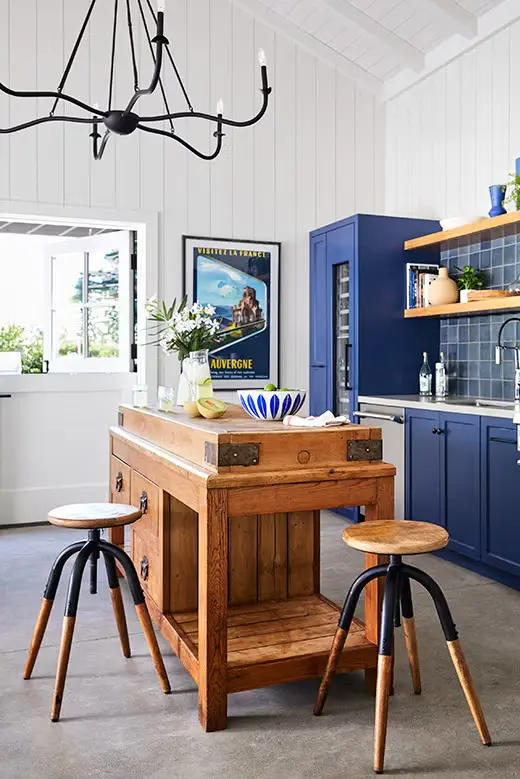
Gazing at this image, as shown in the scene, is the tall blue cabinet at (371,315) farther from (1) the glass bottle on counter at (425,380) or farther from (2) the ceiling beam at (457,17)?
(2) the ceiling beam at (457,17)

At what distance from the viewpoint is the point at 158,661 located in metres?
2.45

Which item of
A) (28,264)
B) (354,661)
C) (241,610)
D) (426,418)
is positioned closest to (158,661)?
(241,610)

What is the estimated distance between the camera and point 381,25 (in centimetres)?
514

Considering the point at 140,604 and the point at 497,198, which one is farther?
the point at 497,198

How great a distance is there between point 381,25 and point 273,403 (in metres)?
3.77

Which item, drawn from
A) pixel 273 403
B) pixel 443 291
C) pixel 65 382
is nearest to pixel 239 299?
pixel 65 382

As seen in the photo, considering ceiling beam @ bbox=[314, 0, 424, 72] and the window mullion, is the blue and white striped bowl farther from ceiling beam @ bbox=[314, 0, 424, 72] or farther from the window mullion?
ceiling beam @ bbox=[314, 0, 424, 72]

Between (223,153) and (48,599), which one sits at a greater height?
(223,153)

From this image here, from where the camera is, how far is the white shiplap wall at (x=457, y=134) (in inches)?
179

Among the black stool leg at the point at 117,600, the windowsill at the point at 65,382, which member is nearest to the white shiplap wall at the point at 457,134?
the windowsill at the point at 65,382

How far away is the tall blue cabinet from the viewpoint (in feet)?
16.2

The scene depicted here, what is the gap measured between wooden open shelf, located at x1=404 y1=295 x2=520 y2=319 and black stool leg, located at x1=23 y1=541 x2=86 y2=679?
9.16 feet

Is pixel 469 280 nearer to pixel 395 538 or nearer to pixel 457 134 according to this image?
pixel 457 134

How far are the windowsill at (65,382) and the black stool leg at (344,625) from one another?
3.39 m
